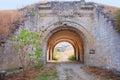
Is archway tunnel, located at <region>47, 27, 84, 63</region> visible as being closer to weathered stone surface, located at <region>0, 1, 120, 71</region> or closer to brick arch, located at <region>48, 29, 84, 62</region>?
brick arch, located at <region>48, 29, 84, 62</region>

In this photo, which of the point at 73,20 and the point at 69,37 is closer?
the point at 73,20

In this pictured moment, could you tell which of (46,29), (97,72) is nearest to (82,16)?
(46,29)

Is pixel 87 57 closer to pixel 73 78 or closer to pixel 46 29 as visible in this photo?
pixel 46 29

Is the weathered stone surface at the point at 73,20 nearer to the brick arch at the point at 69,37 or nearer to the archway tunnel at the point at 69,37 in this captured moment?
the archway tunnel at the point at 69,37

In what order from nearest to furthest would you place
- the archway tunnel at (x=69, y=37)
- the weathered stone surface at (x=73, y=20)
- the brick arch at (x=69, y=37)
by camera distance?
the weathered stone surface at (x=73, y=20) < the archway tunnel at (x=69, y=37) < the brick arch at (x=69, y=37)

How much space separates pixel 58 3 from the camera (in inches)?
720

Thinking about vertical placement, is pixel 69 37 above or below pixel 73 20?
below

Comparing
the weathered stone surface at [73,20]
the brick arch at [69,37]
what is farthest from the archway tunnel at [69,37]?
the weathered stone surface at [73,20]

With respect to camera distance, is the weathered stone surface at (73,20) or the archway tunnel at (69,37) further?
the archway tunnel at (69,37)

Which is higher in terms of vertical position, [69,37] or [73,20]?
[73,20]

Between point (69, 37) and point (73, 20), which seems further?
point (69, 37)

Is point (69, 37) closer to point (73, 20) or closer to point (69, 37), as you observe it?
point (69, 37)

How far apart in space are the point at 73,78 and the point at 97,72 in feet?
8.83

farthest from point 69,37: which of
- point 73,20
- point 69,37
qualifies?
point 73,20
